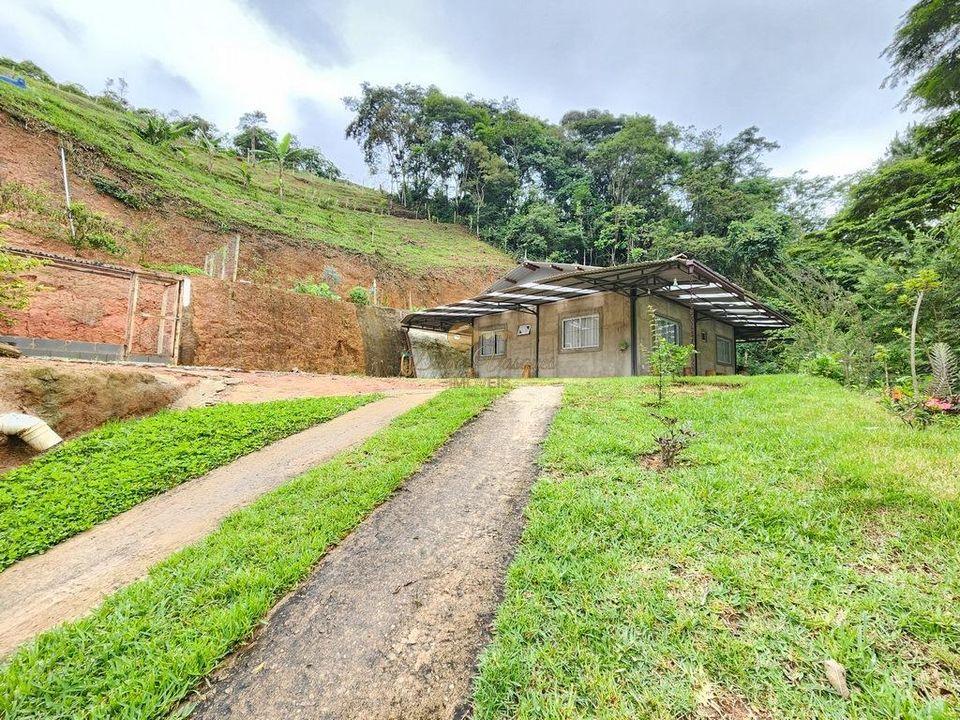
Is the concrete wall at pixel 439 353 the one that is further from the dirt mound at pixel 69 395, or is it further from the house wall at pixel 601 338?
the dirt mound at pixel 69 395

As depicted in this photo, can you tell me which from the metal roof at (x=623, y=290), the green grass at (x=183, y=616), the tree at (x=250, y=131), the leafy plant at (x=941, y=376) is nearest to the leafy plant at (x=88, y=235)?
the metal roof at (x=623, y=290)

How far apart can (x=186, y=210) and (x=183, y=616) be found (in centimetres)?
2280

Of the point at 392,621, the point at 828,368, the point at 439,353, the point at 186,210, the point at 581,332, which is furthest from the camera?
the point at 186,210

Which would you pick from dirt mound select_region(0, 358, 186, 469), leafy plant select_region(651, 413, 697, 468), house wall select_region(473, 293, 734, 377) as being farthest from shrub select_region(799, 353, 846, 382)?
dirt mound select_region(0, 358, 186, 469)

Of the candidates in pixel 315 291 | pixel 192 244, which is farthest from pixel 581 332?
pixel 192 244

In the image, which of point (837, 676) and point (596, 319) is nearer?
point (837, 676)

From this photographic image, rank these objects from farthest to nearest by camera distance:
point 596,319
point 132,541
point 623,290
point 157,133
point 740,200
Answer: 1. point 740,200
2. point 157,133
3. point 596,319
4. point 623,290
5. point 132,541

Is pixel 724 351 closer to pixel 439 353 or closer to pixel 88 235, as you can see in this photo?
pixel 439 353

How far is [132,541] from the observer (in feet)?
12.0

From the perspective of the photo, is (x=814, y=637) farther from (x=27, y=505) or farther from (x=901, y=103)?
(x=901, y=103)

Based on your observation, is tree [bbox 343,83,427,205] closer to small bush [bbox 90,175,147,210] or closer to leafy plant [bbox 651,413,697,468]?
small bush [bbox 90,175,147,210]

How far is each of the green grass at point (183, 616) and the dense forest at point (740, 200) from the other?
744cm

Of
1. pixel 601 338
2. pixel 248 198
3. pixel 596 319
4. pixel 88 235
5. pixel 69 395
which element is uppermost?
pixel 248 198

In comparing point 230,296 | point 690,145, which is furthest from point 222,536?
point 690,145
